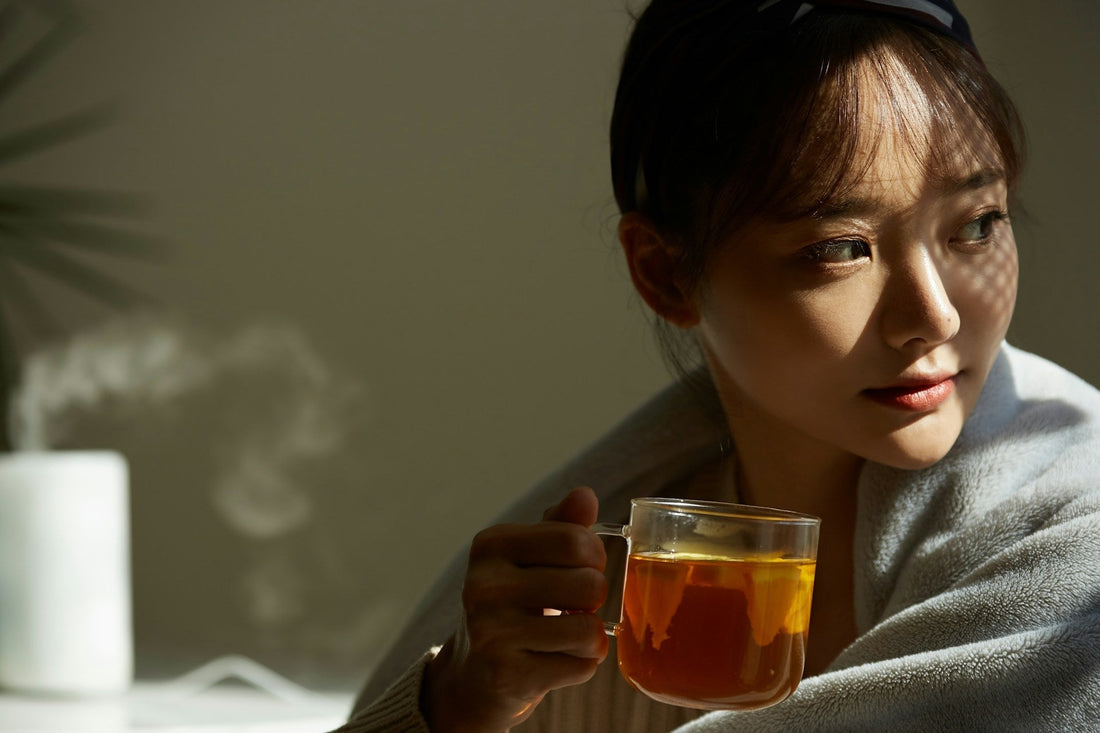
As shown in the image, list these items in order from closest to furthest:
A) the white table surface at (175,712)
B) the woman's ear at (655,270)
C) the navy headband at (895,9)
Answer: the navy headband at (895,9), the woman's ear at (655,270), the white table surface at (175,712)

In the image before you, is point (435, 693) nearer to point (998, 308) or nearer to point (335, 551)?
point (998, 308)

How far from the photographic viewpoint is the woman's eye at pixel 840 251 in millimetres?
890

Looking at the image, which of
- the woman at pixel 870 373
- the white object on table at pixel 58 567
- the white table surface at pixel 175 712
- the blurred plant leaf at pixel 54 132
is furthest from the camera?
the blurred plant leaf at pixel 54 132

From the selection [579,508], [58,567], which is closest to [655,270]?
[579,508]

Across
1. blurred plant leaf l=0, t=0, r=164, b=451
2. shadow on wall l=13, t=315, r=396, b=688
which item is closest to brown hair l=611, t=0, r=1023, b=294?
shadow on wall l=13, t=315, r=396, b=688

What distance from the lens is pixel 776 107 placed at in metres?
0.93

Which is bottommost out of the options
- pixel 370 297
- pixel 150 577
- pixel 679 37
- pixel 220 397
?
pixel 150 577

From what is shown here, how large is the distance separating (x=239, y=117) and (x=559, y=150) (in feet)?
2.61

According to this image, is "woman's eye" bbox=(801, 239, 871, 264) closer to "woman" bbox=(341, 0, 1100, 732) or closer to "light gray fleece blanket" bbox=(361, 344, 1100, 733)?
"woman" bbox=(341, 0, 1100, 732)

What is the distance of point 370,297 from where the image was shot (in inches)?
116

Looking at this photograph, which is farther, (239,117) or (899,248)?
(239,117)

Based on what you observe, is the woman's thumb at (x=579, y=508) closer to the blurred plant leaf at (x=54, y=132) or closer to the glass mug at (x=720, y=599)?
the glass mug at (x=720, y=599)

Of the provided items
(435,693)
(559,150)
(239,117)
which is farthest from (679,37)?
(239,117)

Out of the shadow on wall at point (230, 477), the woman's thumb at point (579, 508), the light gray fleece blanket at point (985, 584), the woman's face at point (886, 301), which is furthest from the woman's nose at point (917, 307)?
the shadow on wall at point (230, 477)
